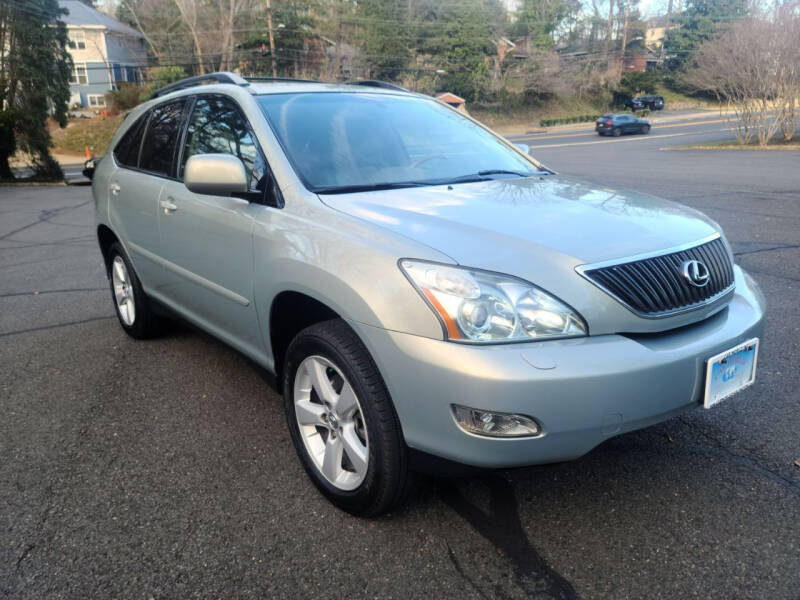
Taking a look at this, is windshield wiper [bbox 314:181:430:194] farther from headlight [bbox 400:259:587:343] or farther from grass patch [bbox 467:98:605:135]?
grass patch [bbox 467:98:605:135]

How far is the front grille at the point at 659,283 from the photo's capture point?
7.43 feet

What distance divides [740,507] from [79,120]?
165 feet

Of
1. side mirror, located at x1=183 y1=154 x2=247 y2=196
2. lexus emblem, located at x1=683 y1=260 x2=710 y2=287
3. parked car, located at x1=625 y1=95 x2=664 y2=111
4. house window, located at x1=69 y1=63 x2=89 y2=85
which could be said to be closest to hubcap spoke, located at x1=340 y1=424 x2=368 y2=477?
side mirror, located at x1=183 y1=154 x2=247 y2=196

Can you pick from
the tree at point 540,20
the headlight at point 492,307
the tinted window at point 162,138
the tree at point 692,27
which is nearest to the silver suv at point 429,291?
the headlight at point 492,307

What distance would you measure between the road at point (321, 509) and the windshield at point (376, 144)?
53.9 inches

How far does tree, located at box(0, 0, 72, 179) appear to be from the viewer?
21.9 m

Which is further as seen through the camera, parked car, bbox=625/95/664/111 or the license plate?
parked car, bbox=625/95/664/111

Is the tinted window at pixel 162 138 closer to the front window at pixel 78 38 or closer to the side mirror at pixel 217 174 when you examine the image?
the side mirror at pixel 217 174

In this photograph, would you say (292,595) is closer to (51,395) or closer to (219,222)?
(219,222)

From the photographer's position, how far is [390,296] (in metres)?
2.24

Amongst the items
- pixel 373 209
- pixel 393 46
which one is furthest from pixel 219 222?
pixel 393 46

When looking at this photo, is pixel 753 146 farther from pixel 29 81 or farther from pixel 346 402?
pixel 346 402

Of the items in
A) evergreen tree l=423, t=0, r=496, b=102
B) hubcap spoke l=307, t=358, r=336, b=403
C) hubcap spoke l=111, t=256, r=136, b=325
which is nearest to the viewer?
hubcap spoke l=307, t=358, r=336, b=403

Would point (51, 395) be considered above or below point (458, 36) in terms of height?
below
